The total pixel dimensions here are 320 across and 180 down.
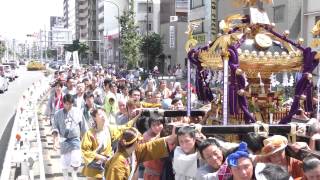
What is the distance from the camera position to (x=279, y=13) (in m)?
32.2

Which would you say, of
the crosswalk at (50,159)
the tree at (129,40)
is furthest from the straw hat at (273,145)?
the tree at (129,40)

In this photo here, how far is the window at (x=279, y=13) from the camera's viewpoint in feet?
104

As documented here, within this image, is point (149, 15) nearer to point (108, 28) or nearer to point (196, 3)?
point (196, 3)

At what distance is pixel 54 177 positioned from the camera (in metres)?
9.63

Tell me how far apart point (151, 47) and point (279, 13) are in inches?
916

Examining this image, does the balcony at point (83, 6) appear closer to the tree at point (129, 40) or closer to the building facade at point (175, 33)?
the building facade at point (175, 33)

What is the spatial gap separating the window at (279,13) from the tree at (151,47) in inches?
848

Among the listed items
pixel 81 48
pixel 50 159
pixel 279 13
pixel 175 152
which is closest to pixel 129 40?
pixel 279 13

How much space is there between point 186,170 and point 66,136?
3.68 m

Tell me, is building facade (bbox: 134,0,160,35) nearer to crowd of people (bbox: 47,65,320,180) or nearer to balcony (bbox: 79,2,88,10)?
crowd of people (bbox: 47,65,320,180)

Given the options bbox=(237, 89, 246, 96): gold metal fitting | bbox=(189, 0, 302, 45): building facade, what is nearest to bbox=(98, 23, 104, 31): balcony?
bbox=(189, 0, 302, 45): building facade

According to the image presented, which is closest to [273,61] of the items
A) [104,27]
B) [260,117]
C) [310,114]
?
[260,117]

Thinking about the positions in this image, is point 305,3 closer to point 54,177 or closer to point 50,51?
point 54,177

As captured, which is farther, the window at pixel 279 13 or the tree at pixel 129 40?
the tree at pixel 129 40
